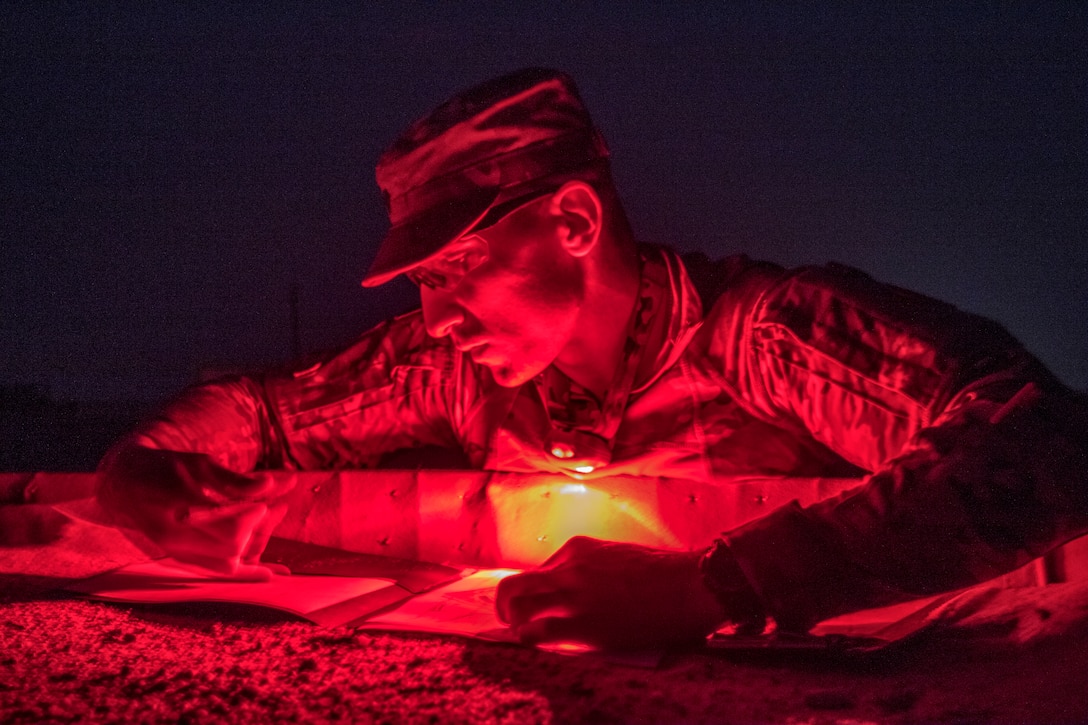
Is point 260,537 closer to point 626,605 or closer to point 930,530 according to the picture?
point 626,605

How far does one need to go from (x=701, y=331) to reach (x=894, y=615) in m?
0.66

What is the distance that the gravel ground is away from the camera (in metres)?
0.90

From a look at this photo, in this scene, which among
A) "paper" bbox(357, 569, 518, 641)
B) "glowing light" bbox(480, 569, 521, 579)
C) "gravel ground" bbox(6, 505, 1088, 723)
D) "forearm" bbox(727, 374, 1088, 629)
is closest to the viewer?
"gravel ground" bbox(6, 505, 1088, 723)

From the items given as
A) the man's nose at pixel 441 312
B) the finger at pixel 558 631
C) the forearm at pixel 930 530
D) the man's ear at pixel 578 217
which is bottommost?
the finger at pixel 558 631

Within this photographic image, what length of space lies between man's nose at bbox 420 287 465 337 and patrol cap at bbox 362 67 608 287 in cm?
14

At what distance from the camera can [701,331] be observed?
173 centimetres

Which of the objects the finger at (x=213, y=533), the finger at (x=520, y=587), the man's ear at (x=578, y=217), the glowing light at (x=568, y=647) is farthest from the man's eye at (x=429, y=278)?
the glowing light at (x=568, y=647)

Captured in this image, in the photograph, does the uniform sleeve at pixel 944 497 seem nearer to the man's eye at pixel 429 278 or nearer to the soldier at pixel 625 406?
the soldier at pixel 625 406

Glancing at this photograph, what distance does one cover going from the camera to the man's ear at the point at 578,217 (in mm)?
1597

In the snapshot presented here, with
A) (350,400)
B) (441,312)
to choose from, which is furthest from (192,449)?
(441,312)

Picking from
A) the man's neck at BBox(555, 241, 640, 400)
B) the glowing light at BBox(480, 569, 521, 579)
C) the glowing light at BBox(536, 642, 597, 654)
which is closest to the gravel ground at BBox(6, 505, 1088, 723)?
the glowing light at BBox(536, 642, 597, 654)

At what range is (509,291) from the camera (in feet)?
5.18

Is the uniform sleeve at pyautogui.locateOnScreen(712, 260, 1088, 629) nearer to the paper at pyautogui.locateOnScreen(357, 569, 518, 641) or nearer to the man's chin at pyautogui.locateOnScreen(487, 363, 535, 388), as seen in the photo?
the paper at pyautogui.locateOnScreen(357, 569, 518, 641)

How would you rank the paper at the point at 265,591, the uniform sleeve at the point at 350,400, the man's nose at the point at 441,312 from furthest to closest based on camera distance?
the uniform sleeve at the point at 350,400, the man's nose at the point at 441,312, the paper at the point at 265,591
